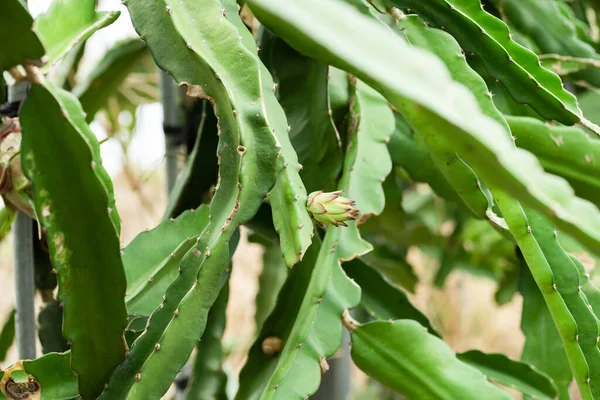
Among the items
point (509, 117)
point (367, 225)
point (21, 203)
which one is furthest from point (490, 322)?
point (21, 203)

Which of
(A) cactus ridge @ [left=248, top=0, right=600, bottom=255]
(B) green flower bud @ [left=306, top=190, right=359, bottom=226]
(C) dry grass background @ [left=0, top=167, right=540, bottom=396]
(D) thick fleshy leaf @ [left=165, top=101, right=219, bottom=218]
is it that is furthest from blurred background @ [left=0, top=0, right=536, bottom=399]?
(A) cactus ridge @ [left=248, top=0, right=600, bottom=255]

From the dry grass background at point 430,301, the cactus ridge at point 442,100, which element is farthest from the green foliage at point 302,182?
the dry grass background at point 430,301

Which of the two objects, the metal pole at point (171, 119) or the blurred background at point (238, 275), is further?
the blurred background at point (238, 275)

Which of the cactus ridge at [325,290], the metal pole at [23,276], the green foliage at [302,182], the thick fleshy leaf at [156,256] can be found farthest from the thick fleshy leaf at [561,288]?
the metal pole at [23,276]

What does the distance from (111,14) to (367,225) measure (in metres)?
0.37

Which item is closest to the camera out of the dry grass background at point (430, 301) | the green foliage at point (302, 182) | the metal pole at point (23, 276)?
the green foliage at point (302, 182)

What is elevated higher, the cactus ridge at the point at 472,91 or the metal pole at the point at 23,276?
the cactus ridge at the point at 472,91

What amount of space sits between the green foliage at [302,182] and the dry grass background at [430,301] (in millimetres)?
1023

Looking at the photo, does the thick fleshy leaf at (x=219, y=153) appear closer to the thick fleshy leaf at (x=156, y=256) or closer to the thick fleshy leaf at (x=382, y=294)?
the thick fleshy leaf at (x=156, y=256)

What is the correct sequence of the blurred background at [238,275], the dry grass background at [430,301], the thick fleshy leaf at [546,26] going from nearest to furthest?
the thick fleshy leaf at [546,26] → the blurred background at [238,275] → the dry grass background at [430,301]

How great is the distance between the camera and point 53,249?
34cm

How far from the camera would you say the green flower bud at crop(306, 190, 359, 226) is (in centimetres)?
37

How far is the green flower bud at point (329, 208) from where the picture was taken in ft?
1.22

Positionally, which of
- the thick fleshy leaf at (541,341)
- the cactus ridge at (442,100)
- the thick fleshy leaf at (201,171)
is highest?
the cactus ridge at (442,100)
